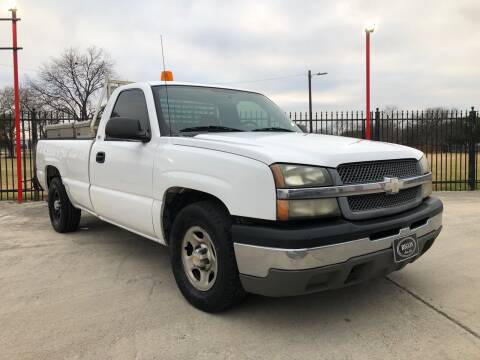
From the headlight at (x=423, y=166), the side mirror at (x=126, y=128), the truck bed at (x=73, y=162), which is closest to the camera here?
the headlight at (x=423, y=166)

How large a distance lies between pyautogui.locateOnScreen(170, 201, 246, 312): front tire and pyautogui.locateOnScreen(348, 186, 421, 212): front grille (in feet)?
2.85

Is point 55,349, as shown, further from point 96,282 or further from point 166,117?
point 166,117

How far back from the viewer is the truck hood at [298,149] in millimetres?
2711

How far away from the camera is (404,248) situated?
2957 millimetres

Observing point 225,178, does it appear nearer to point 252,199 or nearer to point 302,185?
point 252,199

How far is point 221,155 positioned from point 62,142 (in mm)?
3546

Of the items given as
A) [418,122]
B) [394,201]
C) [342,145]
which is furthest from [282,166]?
[418,122]

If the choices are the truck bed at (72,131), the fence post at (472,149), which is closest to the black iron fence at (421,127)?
the fence post at (472,149)

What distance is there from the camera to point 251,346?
2721 mm

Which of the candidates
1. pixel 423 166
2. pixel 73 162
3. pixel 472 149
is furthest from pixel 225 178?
pixel 472 149

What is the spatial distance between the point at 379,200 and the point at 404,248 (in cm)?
39

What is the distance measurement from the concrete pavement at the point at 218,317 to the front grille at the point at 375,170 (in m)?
1.05

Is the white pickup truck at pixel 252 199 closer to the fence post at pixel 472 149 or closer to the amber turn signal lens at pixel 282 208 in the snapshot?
the amber turn signal lens at pixel 282 208

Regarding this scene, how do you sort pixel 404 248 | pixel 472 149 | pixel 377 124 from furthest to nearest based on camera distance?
pixel 472 149
pixel 377 124
pixel 404 248
